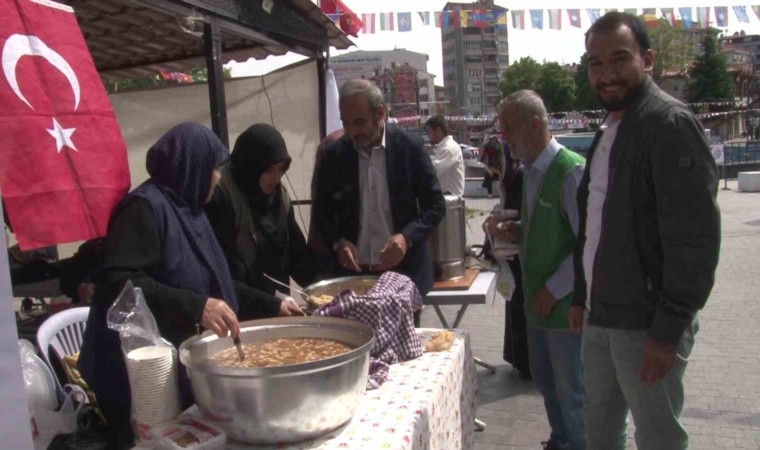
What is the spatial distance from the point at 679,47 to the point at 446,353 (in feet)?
207

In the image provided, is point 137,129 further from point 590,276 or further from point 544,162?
point 590,276

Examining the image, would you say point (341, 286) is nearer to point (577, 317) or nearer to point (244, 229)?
point (244, 229)

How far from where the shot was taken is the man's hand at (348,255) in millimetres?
3000

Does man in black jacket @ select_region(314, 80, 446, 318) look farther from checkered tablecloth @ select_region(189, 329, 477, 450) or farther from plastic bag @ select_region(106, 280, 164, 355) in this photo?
plastic bag @ select_region(106, 280, 164, 355)

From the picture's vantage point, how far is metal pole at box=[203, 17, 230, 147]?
3941 millimetres

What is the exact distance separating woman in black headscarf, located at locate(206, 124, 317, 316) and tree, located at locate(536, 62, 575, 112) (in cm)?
7463

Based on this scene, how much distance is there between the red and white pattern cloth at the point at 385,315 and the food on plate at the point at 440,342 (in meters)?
0.06

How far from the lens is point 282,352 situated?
179 centimetres

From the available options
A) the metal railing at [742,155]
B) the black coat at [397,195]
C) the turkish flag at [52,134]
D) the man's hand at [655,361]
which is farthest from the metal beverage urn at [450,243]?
the metal railing at [742,155]

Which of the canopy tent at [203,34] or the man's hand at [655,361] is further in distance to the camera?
the canopy tent at [203,34]

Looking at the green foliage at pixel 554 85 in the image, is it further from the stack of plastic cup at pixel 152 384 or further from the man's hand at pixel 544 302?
the stack of plastic cup at pixel 152 384

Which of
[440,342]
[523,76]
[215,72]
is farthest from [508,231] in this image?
[523,76]

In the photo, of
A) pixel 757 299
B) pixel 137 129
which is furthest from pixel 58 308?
pixel 757 299

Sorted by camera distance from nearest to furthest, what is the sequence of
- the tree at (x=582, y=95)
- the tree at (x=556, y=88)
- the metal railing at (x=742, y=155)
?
the metal railing at (x=742, y=155)
the tree at (x=582, y=95)
the tree at (x=556, y=88)
